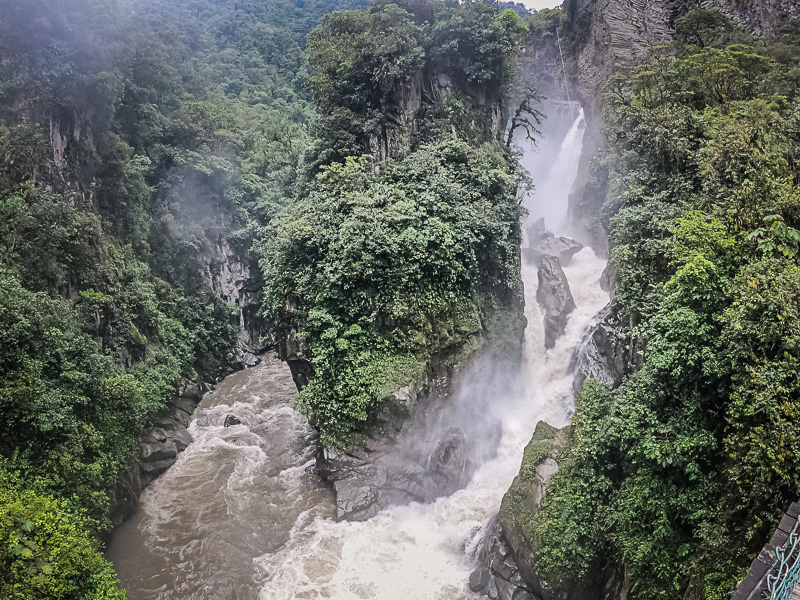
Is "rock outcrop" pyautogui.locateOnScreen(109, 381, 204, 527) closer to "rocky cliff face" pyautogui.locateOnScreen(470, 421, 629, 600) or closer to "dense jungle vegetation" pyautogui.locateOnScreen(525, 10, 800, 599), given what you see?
"rocky cliff face" pyautogui.locateOnScreen(470, 421, 629, 600)

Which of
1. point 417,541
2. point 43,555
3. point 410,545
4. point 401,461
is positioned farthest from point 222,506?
point 43,555

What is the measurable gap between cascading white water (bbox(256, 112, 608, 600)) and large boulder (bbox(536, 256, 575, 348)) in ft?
3.65

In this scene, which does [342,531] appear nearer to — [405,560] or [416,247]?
[405,560]

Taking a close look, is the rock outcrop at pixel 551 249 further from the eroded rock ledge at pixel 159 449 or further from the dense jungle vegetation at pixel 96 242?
the eroded rock ledge at pixel 159 449

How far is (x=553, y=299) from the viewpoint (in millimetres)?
22719

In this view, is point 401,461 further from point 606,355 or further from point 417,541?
point 606,355

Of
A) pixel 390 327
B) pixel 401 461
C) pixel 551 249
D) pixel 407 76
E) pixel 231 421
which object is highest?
pixel 407 76

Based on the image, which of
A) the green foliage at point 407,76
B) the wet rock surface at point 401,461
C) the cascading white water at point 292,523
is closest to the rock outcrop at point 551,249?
the cascading white water at point 292,523

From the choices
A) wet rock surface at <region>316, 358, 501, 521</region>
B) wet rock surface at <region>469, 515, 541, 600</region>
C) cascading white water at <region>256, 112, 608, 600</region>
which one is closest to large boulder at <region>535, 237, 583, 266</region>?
cascading white water at <region>256, 112, 608, 600</region>

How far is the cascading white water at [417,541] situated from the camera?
45.6 feet

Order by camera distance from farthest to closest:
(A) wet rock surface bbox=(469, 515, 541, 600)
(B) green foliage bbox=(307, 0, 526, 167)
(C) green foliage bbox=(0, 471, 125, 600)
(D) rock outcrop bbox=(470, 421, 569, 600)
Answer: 1. (B) green foliage bbox=(307, 0, 526, 167)
2. (A) wet rock surface bbox=(469, 515, 541, 600)
3. (D) rock outcrop bbox=(470, 421, 569, 600)
4. (C) green foliage bbox=(0, 471, 125, 600)

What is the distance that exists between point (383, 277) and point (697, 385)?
954 centimetres

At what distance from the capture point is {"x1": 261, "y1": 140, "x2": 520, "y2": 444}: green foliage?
16781mm

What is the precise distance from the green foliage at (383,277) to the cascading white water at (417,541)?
3129mm
